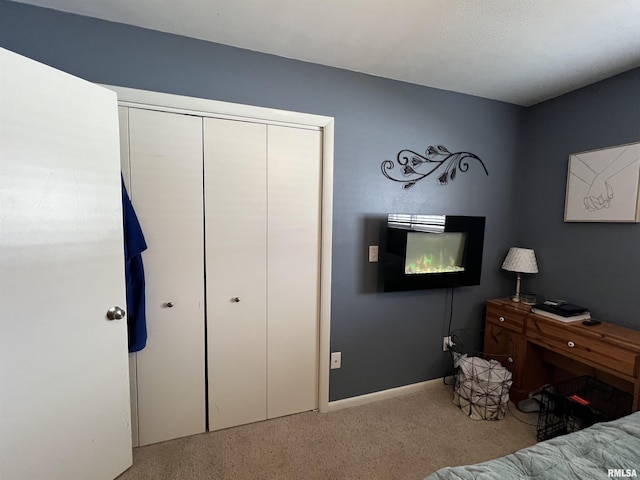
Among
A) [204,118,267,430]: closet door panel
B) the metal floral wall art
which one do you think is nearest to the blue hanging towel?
[204,118,267,430]: closet door panel

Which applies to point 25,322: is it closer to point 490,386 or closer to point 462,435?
point 462,435

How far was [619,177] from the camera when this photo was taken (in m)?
1.85

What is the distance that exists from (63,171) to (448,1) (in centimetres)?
194

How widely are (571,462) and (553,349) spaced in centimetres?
132

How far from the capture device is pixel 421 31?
1479 mm

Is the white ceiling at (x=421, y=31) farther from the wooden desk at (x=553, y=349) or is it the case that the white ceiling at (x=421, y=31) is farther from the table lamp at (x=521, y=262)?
the wooden desk at (x=553, y=349)

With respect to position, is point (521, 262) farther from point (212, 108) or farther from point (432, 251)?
point (212, 108)

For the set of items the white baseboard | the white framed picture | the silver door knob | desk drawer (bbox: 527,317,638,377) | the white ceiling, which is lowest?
the white baseboard

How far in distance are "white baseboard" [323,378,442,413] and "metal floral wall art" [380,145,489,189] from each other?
1649mm

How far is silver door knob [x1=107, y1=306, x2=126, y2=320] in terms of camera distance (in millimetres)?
1384

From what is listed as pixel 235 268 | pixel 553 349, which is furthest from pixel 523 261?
pixel 235 268

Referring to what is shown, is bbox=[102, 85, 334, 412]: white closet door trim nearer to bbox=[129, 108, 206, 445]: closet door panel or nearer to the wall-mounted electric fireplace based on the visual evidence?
bbox=[129, 108, 206, 445]: closet door panel

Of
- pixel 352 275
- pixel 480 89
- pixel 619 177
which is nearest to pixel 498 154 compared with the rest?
pixel 480 89

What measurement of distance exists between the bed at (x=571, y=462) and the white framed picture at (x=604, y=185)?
154cm
